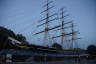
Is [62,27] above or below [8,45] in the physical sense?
above

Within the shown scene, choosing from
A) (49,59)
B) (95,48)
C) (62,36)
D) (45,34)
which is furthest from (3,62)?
(95,48)

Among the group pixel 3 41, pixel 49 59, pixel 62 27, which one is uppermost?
pixel 62 27

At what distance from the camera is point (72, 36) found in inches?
2231

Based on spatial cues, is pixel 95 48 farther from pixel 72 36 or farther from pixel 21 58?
pixel 21 58

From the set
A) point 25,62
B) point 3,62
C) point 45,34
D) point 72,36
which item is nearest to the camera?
point 3,62

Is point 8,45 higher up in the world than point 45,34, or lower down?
lower down

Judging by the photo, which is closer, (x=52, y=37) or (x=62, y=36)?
(x=52, y=37)

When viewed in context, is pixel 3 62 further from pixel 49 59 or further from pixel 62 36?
pixel 62 36

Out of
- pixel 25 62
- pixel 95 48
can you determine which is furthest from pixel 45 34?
pixel 25 62

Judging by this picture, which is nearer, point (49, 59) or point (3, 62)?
point (3, 62)

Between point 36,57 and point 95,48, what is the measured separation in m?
40.0

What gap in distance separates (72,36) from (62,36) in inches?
291

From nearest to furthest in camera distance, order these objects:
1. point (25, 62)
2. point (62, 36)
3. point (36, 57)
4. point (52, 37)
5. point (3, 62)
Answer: point (3, 62), point (25, 62), point (36, 57), point (52, 37), point (62, 36)

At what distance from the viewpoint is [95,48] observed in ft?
167
